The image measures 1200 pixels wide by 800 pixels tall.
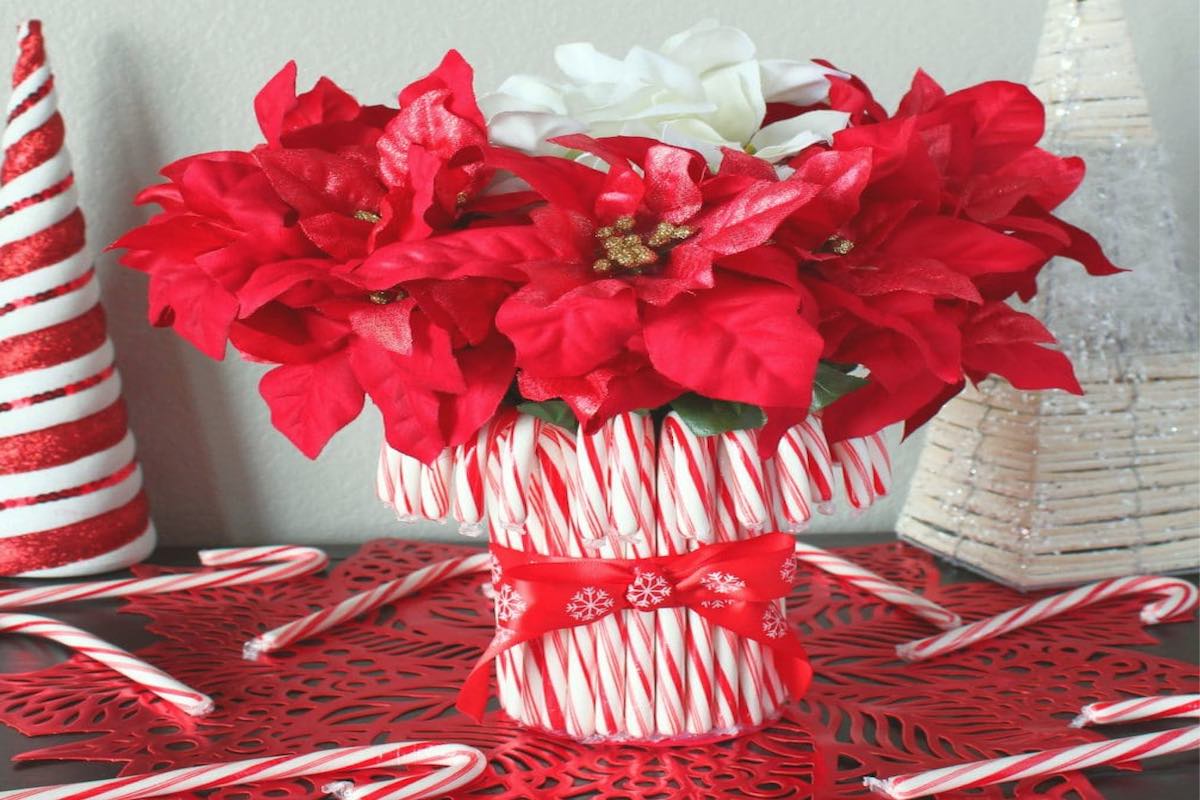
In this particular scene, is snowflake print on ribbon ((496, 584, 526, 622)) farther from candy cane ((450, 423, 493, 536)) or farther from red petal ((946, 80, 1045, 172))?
red petal ((946, 80, 1045, 172))

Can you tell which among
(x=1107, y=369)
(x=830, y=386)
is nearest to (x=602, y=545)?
(x=830, y=386)

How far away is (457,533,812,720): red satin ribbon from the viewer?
60cm

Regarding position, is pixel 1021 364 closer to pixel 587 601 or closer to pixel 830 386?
pixel 830 386

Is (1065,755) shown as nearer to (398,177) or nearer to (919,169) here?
(919,169)

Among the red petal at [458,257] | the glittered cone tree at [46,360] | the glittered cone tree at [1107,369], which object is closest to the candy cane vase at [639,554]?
the red petal at [458,257]

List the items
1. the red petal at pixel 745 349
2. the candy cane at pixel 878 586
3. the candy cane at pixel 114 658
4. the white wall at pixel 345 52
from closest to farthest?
1. the red petal at pixel 745 349
2. the candy cane at pixel 114 658
3. the candy cane at pixel 878 586
4. the white wall at pixel 345 52

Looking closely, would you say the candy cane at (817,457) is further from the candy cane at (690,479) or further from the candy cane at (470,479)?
the candy cane at (470,479)

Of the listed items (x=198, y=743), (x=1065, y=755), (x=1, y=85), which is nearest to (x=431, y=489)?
(x=198, y=743)

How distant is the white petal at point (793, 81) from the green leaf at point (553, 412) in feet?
0.64

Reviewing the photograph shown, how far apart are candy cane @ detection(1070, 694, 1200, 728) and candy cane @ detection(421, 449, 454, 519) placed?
1.22 feet

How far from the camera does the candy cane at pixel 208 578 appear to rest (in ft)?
2.85

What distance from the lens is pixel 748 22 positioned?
0.99m

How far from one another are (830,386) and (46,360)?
24.8 inches

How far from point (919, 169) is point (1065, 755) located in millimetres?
302
